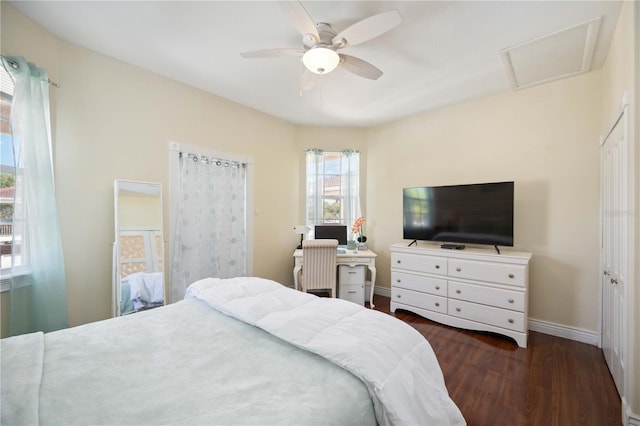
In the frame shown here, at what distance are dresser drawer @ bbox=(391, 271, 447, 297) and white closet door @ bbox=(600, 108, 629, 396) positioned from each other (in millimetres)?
1296

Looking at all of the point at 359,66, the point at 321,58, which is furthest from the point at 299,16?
the point at 359,66

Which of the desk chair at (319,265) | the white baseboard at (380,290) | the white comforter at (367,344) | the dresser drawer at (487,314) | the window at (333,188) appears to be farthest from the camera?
the window at (333,188)

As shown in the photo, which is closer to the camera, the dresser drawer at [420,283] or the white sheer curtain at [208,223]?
the white sheer curtain at [208,223]

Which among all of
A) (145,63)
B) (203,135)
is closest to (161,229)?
(203,135)

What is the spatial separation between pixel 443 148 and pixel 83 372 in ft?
12.9

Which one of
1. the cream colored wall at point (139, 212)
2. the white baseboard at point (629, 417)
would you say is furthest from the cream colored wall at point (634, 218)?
the cream colored wall at point (139, 212)

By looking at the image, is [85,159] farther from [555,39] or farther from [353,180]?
[555,39]

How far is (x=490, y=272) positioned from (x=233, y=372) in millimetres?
2701

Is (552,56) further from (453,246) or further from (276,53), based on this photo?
(276,53)

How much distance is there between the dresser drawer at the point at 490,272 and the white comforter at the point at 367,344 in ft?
5.85

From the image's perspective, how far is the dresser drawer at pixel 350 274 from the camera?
3736mm

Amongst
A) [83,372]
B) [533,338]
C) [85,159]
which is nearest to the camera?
[83,372]

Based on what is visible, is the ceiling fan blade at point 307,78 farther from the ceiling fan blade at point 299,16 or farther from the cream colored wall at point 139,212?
the cream colored wall at point 139,212

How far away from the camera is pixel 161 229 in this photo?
9.05ft
